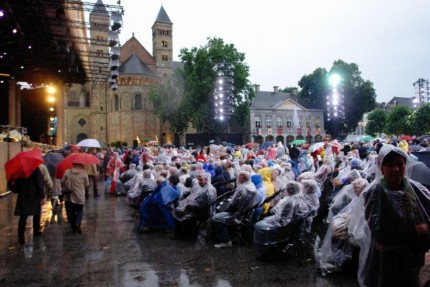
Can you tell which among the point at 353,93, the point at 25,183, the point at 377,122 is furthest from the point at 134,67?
the point at 25,183

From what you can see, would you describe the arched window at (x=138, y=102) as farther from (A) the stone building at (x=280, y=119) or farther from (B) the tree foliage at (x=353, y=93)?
(B) the tree foliage at (x=353, y=93)

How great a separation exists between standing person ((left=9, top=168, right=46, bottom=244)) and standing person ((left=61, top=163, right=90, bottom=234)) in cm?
49

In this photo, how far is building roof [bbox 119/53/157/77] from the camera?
173 feet

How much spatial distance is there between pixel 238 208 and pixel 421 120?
5440 cm

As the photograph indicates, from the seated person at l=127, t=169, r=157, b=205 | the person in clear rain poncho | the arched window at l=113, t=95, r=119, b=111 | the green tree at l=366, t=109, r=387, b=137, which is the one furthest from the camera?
the green tree at l=366, t=109, r=387, b=137

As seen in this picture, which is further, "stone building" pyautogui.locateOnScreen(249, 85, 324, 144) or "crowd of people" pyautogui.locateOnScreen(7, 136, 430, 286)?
"stone building" pyautogui.locateOnScreen(249, 85, 324, 144)

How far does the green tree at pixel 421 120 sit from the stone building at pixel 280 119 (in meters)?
13.4

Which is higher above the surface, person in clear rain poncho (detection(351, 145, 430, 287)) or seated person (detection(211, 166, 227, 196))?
person in clear rain poncho (detection(351, 145, 430, 287))

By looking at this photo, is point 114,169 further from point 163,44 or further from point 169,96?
point 163,44

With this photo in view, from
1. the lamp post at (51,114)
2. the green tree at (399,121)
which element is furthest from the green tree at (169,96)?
the green tree at (399,121)

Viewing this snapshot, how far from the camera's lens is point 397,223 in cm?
275

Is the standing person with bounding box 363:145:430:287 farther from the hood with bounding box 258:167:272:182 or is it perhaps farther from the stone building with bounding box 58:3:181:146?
the stone building with bounding box 58:3:181:146

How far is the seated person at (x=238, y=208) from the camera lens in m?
6.38

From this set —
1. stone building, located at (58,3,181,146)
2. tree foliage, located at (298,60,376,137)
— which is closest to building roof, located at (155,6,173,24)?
stone building, located at (58,3,181,146)
